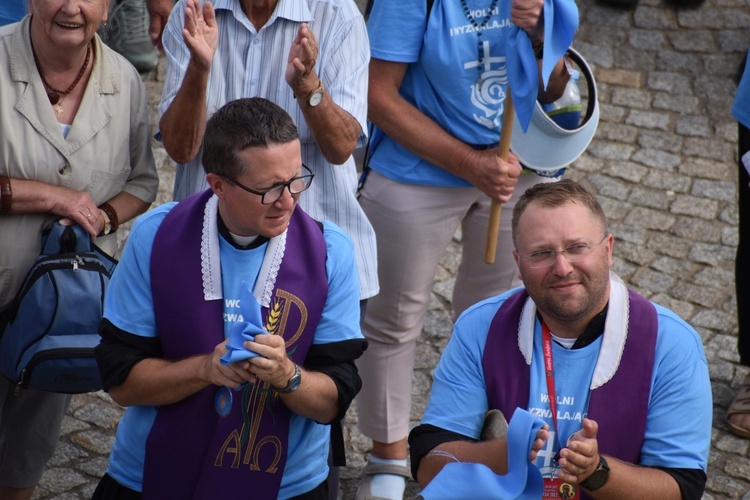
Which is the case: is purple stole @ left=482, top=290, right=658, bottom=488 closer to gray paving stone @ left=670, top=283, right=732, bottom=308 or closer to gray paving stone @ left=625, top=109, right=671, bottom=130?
gray paving stone @ left=670, top=283, right=732, bottom=308

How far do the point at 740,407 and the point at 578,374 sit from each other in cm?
234

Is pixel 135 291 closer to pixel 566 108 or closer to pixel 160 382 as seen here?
pixel 160 382

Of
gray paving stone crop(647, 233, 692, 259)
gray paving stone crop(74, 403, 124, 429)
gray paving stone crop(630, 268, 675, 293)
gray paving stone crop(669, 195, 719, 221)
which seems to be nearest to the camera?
gray paving stone crop(74, 403, 124, 429)

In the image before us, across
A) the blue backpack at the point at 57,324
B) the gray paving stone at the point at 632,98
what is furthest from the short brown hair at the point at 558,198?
the gray paving stone at the point at 632,98

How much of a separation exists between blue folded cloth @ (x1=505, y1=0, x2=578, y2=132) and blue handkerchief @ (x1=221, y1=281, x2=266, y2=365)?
1.42 m

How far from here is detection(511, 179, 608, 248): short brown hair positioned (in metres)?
2.97

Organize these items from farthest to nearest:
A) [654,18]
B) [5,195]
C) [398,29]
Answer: [654,18], [398,29], [5,195]

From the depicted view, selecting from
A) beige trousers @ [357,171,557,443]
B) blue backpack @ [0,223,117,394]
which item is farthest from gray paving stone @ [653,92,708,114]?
blue backpack @ [0,223,117,394]

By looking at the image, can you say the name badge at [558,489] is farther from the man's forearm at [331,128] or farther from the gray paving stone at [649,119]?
the gray paving stone at [649,119]

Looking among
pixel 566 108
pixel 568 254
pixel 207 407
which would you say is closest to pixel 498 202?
pixel 566 108

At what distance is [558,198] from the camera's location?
2.97m

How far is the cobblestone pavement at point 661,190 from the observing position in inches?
186

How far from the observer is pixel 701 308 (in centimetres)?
595

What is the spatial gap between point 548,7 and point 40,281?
188 centimetres
